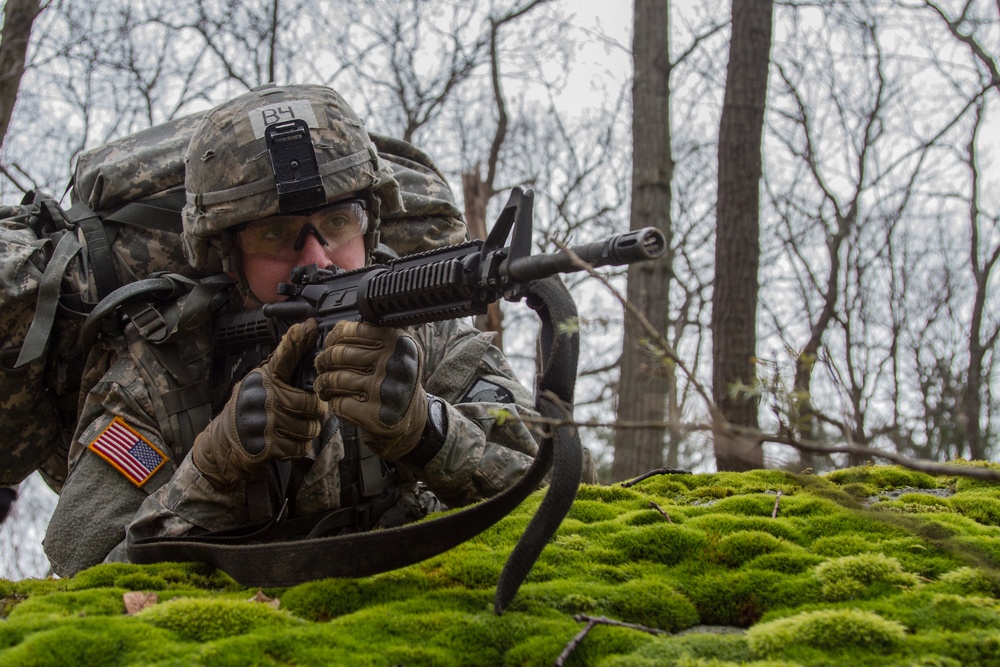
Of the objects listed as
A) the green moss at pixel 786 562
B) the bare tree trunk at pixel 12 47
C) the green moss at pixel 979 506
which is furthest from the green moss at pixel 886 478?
the bare tree trunk at pixel 12 47

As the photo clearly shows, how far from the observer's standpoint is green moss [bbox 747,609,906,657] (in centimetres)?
190

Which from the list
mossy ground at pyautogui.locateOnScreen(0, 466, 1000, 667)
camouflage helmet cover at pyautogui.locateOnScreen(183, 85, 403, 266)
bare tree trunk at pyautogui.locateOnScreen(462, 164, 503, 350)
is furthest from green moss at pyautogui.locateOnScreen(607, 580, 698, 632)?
bare tree trunk at pyautogui.locateOnScreen(462, 164, 503, 350)

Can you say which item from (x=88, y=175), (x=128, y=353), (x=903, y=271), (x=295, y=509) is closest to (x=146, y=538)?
(x=295, y=509)

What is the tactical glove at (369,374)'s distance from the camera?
2840mm

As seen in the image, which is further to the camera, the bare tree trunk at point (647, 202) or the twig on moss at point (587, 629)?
the bare tree trunk at point (647, 202)

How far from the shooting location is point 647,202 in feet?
26.1

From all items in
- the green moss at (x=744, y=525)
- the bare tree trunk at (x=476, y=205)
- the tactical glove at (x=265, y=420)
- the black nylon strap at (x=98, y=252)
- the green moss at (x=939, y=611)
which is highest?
the bare tree trunk at (x=476, y=205)

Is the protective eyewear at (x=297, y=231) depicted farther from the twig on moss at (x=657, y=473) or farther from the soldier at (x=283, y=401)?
the twig on moss at (x=657, y=473)

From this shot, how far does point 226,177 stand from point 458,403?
1.27 m

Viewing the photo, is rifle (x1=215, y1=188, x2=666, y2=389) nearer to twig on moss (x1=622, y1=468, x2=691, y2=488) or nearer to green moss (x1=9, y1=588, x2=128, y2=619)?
green moss (x1=9, y1=588, x2=128, y2=619)

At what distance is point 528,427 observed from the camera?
11.7 ft

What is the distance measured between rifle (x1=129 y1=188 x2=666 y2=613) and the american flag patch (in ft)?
1.35

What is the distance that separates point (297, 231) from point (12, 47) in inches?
144

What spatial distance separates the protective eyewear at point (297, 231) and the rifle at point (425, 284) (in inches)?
11.0
